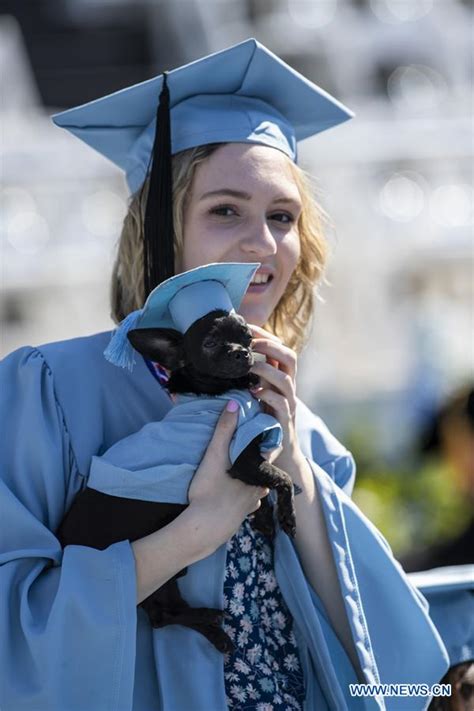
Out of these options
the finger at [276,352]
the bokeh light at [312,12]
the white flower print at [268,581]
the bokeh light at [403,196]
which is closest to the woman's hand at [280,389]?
the finger at [276,352]

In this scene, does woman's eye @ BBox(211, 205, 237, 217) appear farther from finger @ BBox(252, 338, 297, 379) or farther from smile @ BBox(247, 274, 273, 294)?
finger @ BBox(252, 338, 297, 379)

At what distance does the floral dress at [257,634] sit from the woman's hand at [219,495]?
0.12m

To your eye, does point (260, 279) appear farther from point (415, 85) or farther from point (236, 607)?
point (415, 85)

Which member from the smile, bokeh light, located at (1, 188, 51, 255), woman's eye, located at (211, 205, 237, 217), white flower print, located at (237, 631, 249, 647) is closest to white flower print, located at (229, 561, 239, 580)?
white flower print, located at (237, 631, 249, 647)

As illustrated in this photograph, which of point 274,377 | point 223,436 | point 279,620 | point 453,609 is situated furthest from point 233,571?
point 453,609

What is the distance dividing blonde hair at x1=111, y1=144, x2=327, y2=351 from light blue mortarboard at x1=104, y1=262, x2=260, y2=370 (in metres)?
0.24

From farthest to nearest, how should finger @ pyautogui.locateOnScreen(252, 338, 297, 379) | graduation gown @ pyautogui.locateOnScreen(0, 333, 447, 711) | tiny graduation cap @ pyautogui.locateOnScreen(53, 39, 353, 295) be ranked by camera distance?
tiny graduation cap @ pyautogui.locateOnScreen(53, 39, 353, 295) < finger @ pyautogui.locateOnScreen(252, 338, 297, 379) < graduation gown @ pyautogui.locateOnScreen(0, 333, 447, 711)

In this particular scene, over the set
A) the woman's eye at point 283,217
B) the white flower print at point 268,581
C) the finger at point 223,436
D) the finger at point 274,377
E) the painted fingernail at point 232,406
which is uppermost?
the woman's eye at point 283,217

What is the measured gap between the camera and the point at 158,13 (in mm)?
17375

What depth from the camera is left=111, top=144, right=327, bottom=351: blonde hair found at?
2500 mm

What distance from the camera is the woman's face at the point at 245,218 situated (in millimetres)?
2445

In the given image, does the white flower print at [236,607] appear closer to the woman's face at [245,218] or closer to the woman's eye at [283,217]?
the woman's face at [245,218]

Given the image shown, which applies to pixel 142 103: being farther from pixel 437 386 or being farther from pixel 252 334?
pixel 437 386

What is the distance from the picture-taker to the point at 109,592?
206 centimetres
